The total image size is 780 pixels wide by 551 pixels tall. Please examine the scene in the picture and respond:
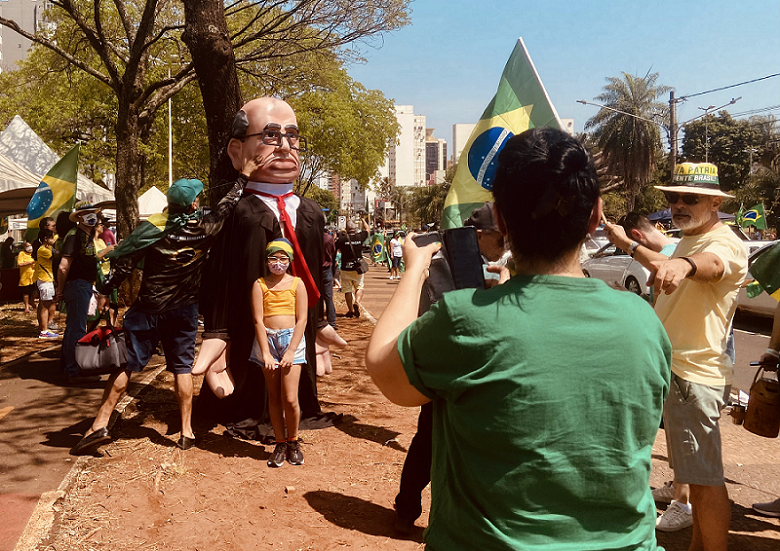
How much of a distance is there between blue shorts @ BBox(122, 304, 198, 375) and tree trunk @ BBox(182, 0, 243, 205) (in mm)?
1344

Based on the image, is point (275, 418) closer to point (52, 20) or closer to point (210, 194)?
point (210, 194)

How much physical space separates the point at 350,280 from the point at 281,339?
25.1ft

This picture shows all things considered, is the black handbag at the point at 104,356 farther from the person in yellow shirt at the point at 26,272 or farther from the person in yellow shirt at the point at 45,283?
the person in yellow shirt at the point at 26,272

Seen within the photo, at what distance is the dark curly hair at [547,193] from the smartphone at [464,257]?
48 centimetres

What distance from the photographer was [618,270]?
1568 cm

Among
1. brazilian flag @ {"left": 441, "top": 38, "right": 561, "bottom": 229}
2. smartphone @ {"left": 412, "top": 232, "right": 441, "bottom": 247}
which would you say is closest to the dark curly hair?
smartphone @ {"left": 412, "top": 232, "right": 441, "bottom": 247}

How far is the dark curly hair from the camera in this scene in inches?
59.2

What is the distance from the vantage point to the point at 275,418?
4.68 metres

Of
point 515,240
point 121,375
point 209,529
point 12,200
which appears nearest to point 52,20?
point 12,200

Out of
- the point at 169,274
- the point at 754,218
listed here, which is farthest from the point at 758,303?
the point at 169,274

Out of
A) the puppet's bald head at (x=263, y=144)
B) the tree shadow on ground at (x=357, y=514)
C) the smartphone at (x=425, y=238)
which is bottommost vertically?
the tree shadow on ground at (x=357, y=514)

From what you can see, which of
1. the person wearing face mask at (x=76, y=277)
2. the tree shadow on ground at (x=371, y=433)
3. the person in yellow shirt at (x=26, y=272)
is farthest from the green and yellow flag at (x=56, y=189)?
the person in yellow shirt at (x=26, y=272)

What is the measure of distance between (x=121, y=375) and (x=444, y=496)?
12.9 feet

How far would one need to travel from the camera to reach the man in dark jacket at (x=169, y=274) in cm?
493
